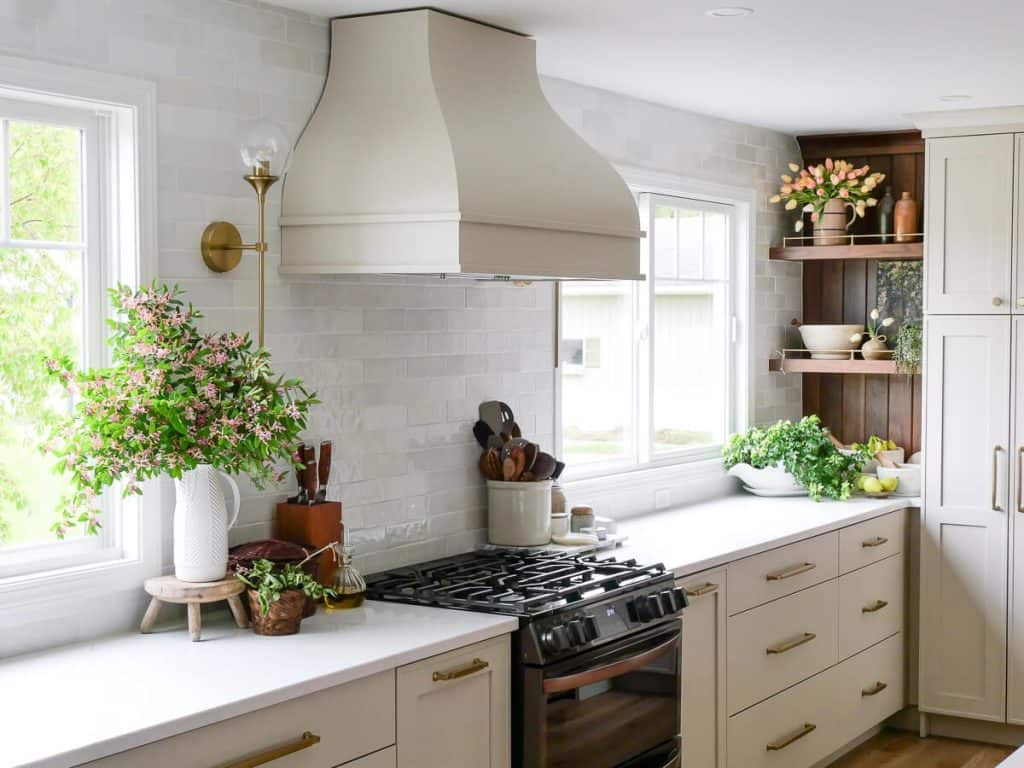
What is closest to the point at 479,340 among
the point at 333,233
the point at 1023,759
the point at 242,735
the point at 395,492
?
the point at 395,492

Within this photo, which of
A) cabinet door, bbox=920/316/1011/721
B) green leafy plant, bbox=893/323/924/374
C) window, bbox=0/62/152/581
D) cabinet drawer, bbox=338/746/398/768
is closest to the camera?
cabinet drawer, bbox=338/746/398/768

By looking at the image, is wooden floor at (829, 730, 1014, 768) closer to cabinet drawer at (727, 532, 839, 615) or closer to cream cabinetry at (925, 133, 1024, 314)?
cabinet drawer at (727, 532, 839, 615)

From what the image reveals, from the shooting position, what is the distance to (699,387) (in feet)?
17.8

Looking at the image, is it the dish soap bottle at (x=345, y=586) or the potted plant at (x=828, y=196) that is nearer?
the dish soap bottle at (x=345, y=586)

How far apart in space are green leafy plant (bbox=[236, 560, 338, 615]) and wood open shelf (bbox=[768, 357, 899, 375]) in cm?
317

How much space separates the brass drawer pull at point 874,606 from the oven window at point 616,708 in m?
1.52

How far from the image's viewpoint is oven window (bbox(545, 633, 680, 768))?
3168 mm

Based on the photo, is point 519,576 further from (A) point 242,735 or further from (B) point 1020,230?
(B) point 1020,230

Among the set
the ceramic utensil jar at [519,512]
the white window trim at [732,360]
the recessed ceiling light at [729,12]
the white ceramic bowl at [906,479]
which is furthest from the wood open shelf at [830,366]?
the recessed ceiling light at [729,12]

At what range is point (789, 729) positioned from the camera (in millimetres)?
4395

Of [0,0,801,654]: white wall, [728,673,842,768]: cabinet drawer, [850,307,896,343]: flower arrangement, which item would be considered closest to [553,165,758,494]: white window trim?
[0,0,801,654]: white wall

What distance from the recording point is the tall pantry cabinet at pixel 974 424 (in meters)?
4.94

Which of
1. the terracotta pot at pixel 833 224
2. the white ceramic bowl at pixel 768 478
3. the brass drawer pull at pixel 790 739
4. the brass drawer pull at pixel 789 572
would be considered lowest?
the brass drawer pull at pixel 790 739

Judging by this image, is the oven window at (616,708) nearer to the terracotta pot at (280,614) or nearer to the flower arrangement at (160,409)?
the terracotta pot at (280,614)
